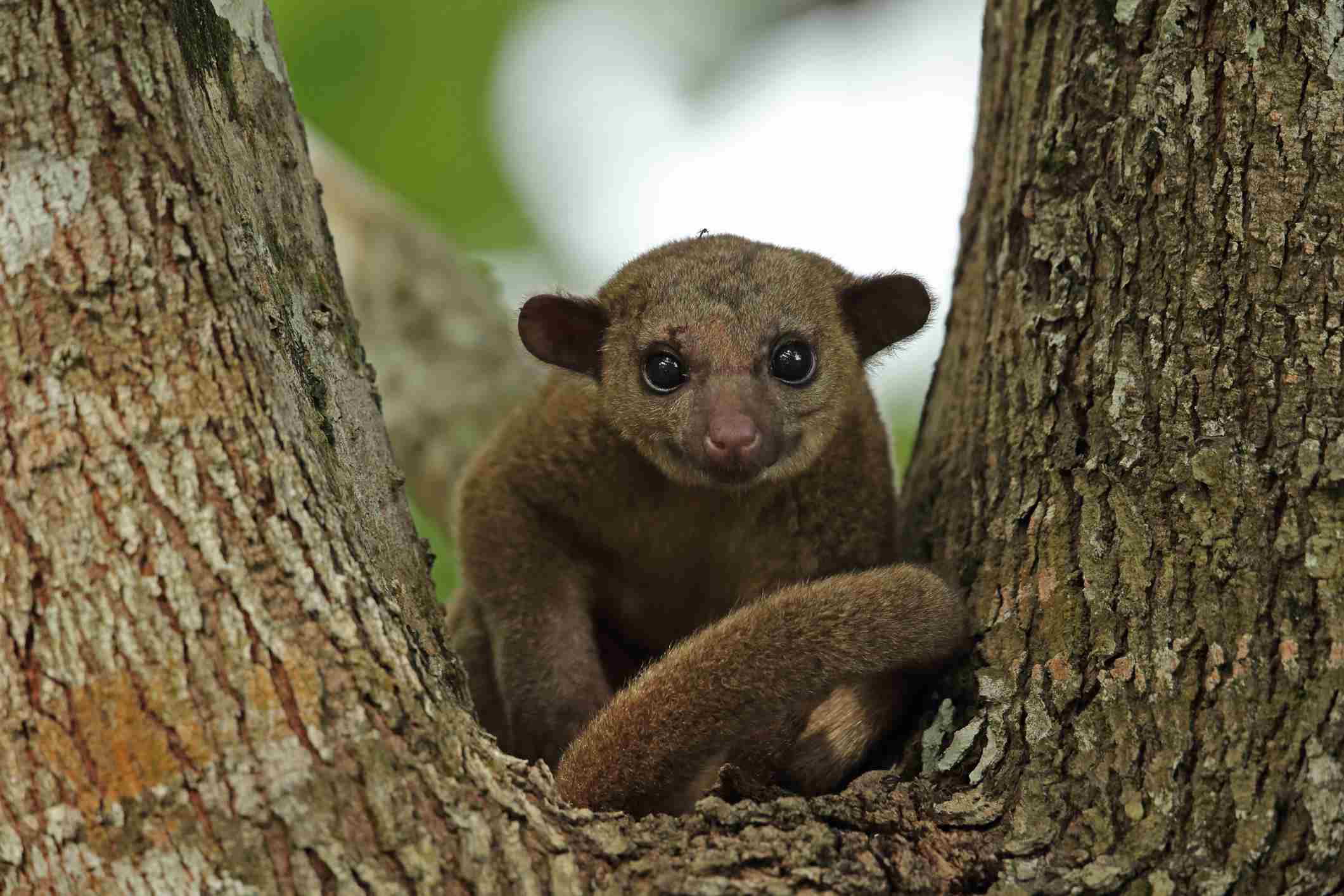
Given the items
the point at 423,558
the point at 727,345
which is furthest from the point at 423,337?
the point at 423,558

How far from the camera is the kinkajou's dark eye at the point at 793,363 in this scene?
525 cm

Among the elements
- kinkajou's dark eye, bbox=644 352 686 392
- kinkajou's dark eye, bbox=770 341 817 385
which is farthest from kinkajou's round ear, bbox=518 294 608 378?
kinkajou's dark eye, bbox=770 341 817 385

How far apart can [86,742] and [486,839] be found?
0.89m

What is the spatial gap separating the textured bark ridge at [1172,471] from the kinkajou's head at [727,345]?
2.98 ft

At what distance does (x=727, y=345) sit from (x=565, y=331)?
836 mm

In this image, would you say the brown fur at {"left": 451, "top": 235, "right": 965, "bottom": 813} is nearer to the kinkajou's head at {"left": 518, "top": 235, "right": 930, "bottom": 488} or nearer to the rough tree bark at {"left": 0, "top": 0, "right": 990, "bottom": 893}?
the kinkajou's head at {"left": 518, "top": 235, "right": 930, "bottom": 488}

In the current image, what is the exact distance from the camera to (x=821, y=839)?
3441 millimetres

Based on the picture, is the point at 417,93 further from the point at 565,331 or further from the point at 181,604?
the point at 181,604

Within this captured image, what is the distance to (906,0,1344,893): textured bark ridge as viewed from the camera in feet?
11.1

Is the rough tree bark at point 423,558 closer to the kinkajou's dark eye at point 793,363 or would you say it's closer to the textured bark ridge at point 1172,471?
the textured bark ridge at point 1172,471

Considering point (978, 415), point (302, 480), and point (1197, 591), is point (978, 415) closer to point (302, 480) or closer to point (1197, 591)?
point (1197, 591)

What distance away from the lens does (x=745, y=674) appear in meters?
4.00

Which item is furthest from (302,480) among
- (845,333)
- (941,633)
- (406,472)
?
(406,472)

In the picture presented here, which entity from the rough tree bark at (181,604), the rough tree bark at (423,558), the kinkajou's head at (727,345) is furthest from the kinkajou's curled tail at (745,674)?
the kinkajou's head at (727,345)
